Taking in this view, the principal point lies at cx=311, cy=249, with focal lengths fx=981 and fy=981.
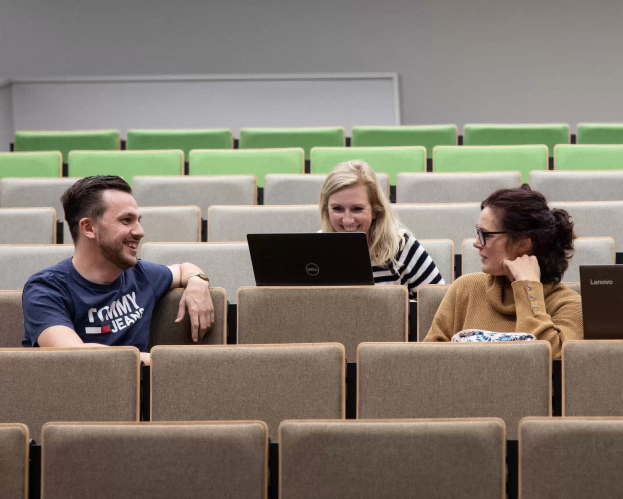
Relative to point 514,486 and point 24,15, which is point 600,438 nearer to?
point 514,486

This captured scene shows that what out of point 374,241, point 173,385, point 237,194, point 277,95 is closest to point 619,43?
point 277,95

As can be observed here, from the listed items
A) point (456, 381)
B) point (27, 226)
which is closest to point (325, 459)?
point (456, 381)

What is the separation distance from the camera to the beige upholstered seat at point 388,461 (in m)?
0.61

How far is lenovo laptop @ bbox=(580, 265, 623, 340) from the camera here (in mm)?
767

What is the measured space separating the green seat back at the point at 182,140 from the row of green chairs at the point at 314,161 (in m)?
0.20

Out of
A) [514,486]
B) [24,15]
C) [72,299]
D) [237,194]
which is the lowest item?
[514,486]

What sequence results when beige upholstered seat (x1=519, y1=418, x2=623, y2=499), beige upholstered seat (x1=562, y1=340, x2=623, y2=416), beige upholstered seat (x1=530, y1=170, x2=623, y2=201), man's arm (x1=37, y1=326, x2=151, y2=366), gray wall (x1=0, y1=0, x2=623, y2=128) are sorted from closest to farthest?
beige upholstered seat (x1=519, y1=418, x2=623, y2=499) < beige upholstered seat (x1=562, y1=340, x2=623, y2=416) < man's arm (x1=37, y1=326, x2=151, y2=366) < beige upholstered seat (x1=530, y1=170, x2=623, y2=201) < gray wall (x1=0, y1=0, x2=623, y2=128)

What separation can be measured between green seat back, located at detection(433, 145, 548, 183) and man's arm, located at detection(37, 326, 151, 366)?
31.5 inches

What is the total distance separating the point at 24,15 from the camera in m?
2.37

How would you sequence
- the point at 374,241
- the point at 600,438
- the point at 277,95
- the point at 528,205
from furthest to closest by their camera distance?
1. the point at 277,95
2. the point at 374,241
3. the point at 528,205
4. the point at 600,438

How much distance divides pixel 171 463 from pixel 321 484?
10 cm

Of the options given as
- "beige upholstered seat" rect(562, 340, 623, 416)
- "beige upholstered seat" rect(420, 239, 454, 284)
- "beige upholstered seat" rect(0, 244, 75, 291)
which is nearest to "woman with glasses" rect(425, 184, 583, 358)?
"beige upholstered seat" rect(562, 340, 623, 416)

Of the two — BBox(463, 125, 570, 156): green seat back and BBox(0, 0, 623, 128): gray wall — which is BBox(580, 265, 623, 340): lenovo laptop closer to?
BBox(463, 125, 570, 156): green seat back

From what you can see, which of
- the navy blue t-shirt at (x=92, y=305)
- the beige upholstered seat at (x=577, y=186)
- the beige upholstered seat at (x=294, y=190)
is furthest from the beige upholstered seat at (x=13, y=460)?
the beige upholstered seat at (x=577, y=186)
